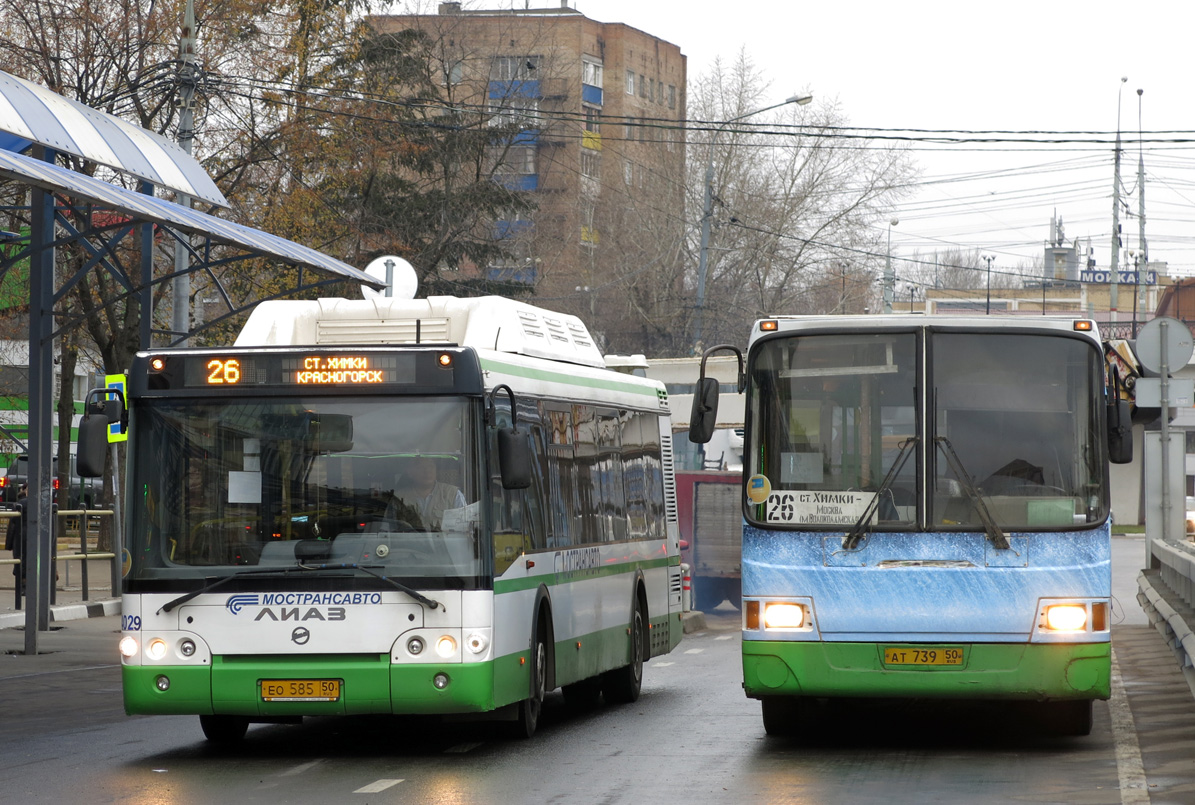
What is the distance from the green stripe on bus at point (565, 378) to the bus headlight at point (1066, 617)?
360cm

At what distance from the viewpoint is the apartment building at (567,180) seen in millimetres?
43000

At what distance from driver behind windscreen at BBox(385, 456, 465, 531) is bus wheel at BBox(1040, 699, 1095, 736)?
12.9 ft

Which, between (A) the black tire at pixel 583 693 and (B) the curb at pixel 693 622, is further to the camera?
(B) the curb at pixel 693 622

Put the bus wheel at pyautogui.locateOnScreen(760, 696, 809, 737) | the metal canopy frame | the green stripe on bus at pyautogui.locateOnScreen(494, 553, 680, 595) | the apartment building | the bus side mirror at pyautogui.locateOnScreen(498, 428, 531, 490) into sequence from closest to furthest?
the bus side mirror at pyautogui.locateOnScreen(498, 428, 531, 490) < the green stripe on bus at pyautogui.locateOnScreen(494, 553, 680, 595) < the bus wheel at pyautogui.locateOnScreen(760, 696, 809, 737) < the metal canopy frame < the apartment building

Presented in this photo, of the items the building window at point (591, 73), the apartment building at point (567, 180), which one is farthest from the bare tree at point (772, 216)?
the building window at point (591, 73)

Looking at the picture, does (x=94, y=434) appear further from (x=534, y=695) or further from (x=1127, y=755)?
(x=1127, y=755)

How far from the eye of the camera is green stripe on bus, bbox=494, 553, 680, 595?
1045 cm

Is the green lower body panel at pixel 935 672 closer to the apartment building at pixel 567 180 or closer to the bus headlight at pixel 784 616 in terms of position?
the bus headlight at pixel 784 616

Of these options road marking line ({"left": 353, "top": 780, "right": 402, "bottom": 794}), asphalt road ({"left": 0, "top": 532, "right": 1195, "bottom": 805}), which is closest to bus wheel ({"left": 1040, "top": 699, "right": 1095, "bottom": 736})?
asphalt road ({"left": 0, "top": 532, "right": 1195, "bottom": 805})

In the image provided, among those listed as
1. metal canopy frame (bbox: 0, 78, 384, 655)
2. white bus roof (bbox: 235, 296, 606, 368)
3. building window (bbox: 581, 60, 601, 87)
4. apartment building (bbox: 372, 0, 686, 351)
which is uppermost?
building window (bbox: 581, 60, 601, 87)

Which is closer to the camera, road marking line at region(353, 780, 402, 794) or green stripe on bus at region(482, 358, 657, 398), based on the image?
road marking line at region(353, 780, 402, 794)

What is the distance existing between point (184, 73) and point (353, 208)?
1740 centimetres

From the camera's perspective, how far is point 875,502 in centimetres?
1027

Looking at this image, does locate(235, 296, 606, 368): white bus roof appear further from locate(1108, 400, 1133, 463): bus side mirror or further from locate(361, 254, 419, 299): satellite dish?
locate(361, 254, 419, 299): satellite dish
